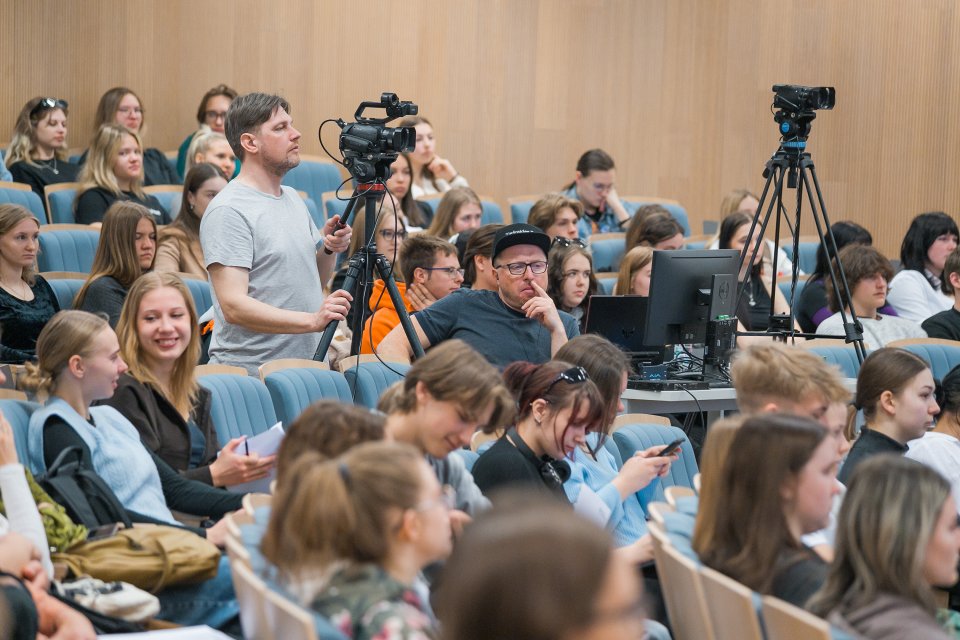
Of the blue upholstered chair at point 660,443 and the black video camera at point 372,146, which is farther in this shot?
the black video camera at point 372,146

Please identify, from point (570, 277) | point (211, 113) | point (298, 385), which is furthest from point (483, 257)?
point (211, 113)

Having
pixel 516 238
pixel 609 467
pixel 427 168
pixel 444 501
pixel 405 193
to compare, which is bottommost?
pixel 609 467

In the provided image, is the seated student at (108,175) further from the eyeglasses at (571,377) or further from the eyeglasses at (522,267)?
the eyeglasses at (571,377)

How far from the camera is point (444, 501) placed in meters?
2.13

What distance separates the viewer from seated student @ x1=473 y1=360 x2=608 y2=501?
2.95 m

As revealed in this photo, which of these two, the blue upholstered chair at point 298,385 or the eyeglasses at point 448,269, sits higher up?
the eyeglasses at point 448,269

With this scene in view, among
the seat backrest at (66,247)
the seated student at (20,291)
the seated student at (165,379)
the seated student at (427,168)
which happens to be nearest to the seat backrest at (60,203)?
the seat backrest at (66,247)

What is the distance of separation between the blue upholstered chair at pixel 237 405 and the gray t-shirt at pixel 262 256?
0.36 metres

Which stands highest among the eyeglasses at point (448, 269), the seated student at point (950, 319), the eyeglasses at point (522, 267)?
the eyeglasses at point (522, 267)

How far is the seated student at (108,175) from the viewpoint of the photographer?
6.01m

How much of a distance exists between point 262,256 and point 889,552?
2345 millimetres

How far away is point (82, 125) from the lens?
7355 mm

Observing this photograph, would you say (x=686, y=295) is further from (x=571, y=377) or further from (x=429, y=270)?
(x=571, y=377)

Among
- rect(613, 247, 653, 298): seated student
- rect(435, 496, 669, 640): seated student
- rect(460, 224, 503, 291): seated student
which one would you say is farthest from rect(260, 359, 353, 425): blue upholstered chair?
rect(435, 496, 669, 640): seated student
